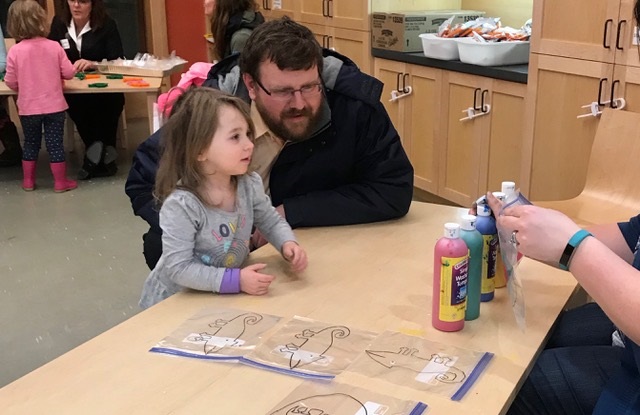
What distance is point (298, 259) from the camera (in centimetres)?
161

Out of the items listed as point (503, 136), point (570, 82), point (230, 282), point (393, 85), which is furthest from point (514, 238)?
point (393, 85)

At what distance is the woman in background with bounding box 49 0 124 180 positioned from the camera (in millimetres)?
4906

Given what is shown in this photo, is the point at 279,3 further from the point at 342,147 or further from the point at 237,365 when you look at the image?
the point at 237,365

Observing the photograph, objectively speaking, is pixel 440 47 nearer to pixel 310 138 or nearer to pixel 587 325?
pixel 310 138

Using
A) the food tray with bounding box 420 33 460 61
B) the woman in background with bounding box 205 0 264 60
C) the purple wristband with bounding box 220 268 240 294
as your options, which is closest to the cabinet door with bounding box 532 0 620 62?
the food tray with bounding box 420 33 460 61

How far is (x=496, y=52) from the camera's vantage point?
357 cm

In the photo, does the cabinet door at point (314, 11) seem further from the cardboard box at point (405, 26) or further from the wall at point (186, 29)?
the wall at point (186, 29)

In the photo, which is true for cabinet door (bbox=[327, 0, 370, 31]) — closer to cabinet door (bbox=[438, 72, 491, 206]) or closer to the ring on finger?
cabinet door (bbox=[438, 72, 491, 206])

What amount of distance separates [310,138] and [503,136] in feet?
6.14

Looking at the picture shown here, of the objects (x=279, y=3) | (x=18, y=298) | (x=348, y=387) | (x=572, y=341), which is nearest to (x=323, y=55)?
(x=572, y=341)

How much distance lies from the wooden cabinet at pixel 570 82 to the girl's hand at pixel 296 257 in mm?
1851

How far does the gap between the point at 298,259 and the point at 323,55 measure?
0.73m

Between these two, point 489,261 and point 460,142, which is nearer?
point 489,261

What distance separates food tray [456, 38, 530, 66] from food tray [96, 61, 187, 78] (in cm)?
208
